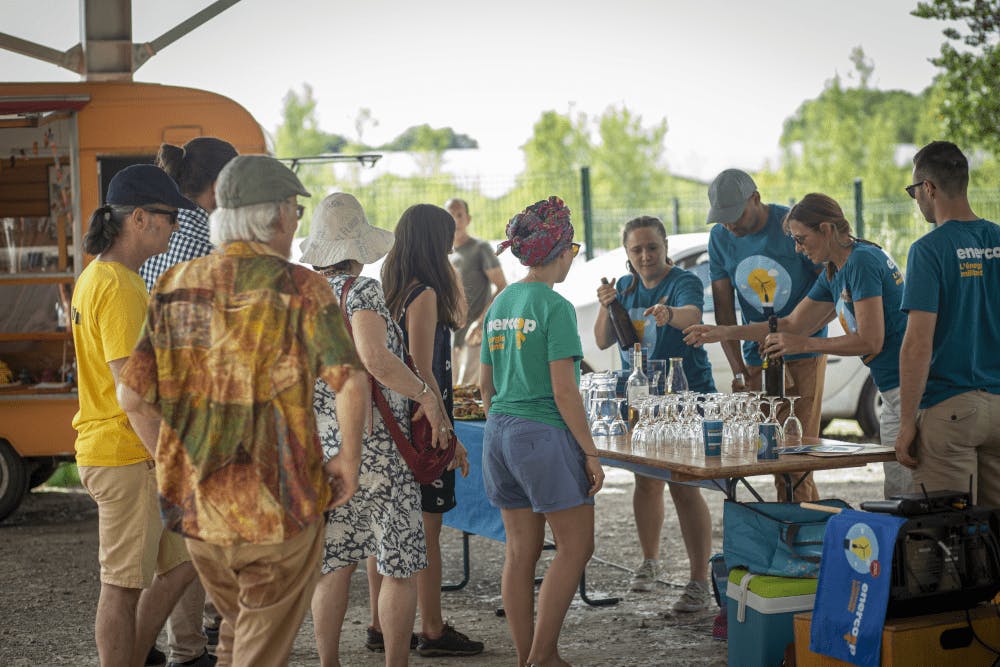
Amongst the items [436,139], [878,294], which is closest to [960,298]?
[878,294]

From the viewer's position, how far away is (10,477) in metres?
8.52

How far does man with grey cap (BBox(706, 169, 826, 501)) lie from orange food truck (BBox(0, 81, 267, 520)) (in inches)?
149

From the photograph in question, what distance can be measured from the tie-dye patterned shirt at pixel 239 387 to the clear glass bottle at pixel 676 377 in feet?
9.19

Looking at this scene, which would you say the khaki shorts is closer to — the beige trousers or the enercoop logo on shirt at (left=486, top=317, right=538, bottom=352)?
the beige trousers

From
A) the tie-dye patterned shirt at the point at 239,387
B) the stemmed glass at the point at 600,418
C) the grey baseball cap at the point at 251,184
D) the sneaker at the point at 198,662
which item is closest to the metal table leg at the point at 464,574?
the stemmed glass at the point at 600,418

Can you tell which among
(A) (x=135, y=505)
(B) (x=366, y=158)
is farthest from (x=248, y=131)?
(A) (x=135, y=505)

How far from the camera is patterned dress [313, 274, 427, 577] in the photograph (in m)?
4.32

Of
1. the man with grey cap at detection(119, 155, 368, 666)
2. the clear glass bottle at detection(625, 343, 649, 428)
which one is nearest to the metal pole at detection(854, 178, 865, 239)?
the clear glass bottle at detection(625, 343, 649, 428)

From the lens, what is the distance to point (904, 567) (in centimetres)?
389

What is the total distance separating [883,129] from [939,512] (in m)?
39.9

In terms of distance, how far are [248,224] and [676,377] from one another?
2955 mm

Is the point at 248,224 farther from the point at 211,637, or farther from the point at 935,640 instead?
the point at 211,637

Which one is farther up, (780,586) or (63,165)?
(63,165)

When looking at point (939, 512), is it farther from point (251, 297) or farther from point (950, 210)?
point (251, 297)
